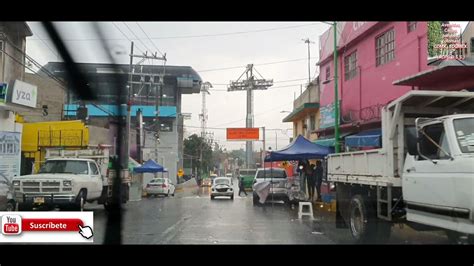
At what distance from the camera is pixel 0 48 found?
9.80 m

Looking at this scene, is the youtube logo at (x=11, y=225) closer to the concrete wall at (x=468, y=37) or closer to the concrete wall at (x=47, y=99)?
the concrete wall at (x=47, y=99)

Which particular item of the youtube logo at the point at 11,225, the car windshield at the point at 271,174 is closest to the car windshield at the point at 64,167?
the youtube logo at the point at 11,225

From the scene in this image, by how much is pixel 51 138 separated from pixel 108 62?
7.41ft

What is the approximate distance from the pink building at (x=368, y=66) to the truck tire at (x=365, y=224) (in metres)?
4.45

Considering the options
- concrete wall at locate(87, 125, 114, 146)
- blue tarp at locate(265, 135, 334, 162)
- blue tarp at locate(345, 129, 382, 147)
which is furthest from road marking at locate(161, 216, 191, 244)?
blue tarp at locate(265, 135, 334, 162)

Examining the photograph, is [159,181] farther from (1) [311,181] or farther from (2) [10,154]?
(2) [10,154]

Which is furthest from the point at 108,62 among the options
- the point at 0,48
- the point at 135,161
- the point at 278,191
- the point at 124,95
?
the point at 135,161

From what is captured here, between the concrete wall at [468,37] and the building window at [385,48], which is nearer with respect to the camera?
the concrete wall at [468,37]

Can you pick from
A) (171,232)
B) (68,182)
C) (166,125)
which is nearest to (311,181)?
(166,125)

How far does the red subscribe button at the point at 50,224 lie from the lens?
5899 millimetres

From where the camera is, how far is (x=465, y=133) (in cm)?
699

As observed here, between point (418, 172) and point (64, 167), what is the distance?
7086 mm

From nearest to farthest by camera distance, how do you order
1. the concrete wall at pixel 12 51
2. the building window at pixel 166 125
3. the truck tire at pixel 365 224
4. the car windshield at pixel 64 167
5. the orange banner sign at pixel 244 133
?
the concrete wall at pixel 12 51, the truck tire at pixel 365 224, the car windshield at pixel 64 167, the orange banner sign at pixel 244 133, the building window at pixel 166 125

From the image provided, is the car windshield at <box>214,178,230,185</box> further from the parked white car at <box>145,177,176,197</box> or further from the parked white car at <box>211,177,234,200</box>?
the parked white car at <box>145,177,176,197</box>
